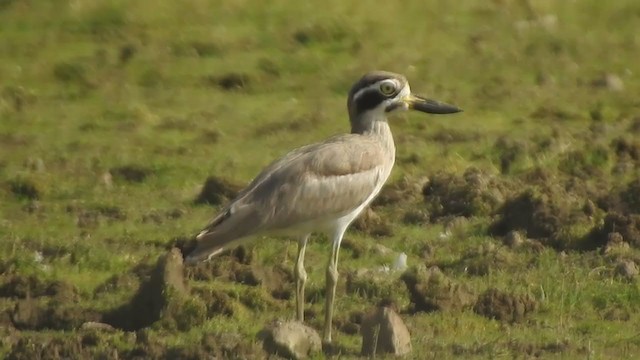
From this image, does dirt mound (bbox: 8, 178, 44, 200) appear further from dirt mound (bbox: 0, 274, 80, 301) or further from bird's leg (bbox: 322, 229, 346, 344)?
bird's leg (bbox: 322, 229, 346, 344)

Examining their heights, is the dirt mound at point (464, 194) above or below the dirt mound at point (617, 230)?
below

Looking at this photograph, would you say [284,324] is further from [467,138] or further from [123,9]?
[123,9]

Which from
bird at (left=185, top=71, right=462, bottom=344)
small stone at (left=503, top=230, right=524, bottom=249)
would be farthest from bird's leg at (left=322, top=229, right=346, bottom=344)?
small stone at (left=503, top=230, right=524, bottom=249)

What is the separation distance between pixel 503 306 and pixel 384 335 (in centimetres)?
161

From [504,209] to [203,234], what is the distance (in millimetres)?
4058

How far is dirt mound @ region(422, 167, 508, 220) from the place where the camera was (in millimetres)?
12867

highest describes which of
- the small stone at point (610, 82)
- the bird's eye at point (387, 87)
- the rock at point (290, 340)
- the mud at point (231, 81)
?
the bird's eye at point (387, 87)

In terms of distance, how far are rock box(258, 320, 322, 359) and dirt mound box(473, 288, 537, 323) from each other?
1.62 m

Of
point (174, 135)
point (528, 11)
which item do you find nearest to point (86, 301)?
point (174, 135)

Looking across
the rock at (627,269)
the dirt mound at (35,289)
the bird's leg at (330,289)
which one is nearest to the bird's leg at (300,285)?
the bird's leg at (330,289)

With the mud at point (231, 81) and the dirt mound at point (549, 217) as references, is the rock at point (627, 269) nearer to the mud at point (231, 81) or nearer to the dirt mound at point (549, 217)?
the dirt mound at point (549, 217)

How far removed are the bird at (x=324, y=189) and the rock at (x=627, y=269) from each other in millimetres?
1751

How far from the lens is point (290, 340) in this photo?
8.46 metres

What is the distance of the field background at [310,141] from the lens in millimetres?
9789
